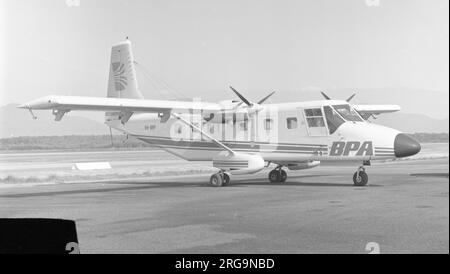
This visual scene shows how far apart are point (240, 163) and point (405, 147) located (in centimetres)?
653

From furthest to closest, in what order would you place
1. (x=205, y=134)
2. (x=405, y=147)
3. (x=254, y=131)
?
1. (x=205, y=134)
2. (x=254, y=131)
3. (x=405, y=147)

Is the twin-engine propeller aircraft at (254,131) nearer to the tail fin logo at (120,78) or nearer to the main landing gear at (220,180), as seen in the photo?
the main landing gear at (220,180)

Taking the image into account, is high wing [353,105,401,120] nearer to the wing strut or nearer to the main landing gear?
the wing strut

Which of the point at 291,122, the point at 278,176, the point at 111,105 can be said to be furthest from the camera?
the point at 278,176

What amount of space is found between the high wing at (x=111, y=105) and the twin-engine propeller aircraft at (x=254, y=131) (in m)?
0.03

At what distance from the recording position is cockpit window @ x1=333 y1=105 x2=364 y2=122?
19.1 m

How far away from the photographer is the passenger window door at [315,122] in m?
19.4

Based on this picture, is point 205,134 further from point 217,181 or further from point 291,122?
point 291,122

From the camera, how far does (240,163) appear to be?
2072cm

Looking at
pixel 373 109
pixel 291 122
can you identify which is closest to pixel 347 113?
pixel 291 122

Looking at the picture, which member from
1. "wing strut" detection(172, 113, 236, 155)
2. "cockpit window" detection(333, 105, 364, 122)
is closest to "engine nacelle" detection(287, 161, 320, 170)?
"wing strut" detection(172, 113, 236, 155)

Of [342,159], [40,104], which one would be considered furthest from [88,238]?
[342,159]

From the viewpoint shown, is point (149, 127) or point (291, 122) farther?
point (149, 127)
